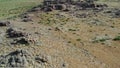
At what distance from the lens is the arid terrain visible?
81.7 ft

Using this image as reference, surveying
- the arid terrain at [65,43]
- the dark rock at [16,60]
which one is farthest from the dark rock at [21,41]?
the dark rock at [16,60]

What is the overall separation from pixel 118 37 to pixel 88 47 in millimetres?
5462

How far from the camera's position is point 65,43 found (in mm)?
33188

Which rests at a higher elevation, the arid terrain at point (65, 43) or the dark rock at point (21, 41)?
the dark rock at point (21, 41)

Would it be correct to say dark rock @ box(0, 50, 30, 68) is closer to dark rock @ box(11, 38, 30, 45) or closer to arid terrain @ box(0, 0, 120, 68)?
arid terrain @ box(0, 0, 120, 68)

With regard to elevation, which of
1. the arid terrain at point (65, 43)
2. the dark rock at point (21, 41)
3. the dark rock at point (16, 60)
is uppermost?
the dark rock at point (16, 60)

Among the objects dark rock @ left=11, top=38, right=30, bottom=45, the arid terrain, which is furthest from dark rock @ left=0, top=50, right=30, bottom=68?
dark rock @ left=11, top=38, right=30, bottom=45

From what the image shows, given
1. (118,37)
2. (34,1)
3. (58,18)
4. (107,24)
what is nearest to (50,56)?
(118,37)

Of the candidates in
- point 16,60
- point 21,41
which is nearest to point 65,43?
point 21,41

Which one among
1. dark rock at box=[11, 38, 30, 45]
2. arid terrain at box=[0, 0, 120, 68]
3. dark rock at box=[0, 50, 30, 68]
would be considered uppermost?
dark rock at box=[0, 50, 30, 68]

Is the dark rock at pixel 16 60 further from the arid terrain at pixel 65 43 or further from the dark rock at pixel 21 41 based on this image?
the dark rock at pixel 21 41

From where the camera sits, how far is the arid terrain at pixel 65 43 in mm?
24906

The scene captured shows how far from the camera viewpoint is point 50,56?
26453 millimetres

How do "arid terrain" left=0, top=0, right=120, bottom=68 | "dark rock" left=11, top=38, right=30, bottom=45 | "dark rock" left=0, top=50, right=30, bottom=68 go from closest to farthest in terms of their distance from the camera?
"dark rock" left=0, top=50, right=30, bottom=68
"arid terrain" left=0, top=0, right=120, bottom=68
"dark rock" left=11, top=38, right=30, bottom=45
